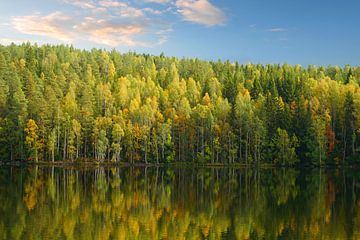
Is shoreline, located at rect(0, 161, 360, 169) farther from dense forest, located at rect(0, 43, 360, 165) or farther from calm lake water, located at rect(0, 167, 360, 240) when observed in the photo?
calm lake water, located at rect(0, 167, 360, 240)

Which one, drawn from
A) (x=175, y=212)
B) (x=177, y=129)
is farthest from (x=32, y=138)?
(x=175, y=212)

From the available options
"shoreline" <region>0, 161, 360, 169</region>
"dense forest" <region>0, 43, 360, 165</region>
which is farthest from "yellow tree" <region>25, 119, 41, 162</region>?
"shoreline" <region>0, 161, 360, 169</region>

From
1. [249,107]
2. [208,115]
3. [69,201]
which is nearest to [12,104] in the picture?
[208,115]

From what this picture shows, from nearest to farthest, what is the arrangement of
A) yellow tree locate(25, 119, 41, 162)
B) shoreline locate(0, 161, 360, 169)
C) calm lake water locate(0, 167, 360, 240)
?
1. calm lake water locate(0, 167, 360, 240)
2. shoreline locate(0, 161, 360, 169)
3. yellow tree locate(25, 119, 41, 162)

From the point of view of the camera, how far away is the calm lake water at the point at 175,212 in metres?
32.8

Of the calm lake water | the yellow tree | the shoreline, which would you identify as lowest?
the shoreline

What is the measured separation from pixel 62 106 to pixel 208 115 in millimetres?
40997

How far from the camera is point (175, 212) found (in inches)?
1620

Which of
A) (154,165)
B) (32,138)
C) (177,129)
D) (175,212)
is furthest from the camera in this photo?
(177,129)

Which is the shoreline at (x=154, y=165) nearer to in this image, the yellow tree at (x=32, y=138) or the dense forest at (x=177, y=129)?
the dense forest at (x=177, y=129)

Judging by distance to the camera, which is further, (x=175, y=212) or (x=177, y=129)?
(x=177, y=129)

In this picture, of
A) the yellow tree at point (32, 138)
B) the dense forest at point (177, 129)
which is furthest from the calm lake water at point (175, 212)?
the dense forest at point (177, 129)

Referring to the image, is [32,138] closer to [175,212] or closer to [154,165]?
[154,165]

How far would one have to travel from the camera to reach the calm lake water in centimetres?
3275
